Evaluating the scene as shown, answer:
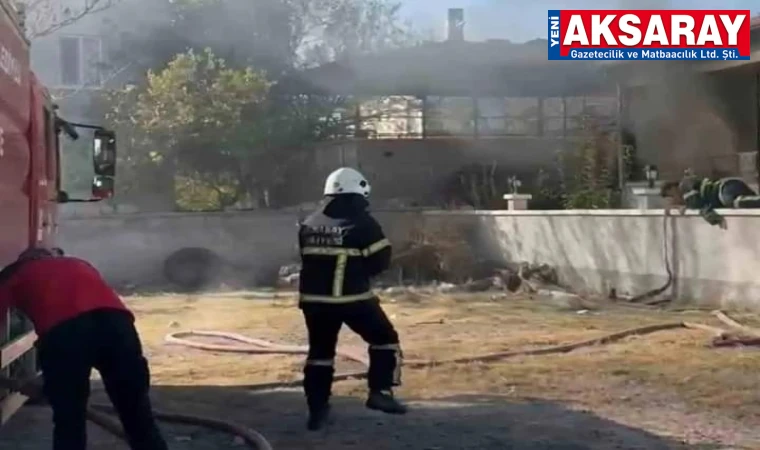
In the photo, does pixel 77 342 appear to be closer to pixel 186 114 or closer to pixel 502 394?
pixel 502 394

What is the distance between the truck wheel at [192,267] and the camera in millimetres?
20234

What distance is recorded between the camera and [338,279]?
6.98 meters

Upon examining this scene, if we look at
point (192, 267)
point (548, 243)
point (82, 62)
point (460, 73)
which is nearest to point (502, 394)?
point (548, 243)

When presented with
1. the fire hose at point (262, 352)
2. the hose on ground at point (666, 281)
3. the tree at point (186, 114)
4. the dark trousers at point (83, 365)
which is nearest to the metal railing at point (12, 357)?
the fire hose at point (262, 352)

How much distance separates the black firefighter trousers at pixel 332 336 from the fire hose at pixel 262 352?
0.47m

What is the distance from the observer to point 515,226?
1916 centimetres

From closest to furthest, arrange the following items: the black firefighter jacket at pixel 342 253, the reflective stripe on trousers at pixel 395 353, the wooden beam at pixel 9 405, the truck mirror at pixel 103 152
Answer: the wooden beam at pixel 9 405
the black firefighter jacket at pixel 342 253
the reflective stripe on trousers at pixel 395 353
the truck mirror at pixel 103 152

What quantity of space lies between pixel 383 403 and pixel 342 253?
100cm

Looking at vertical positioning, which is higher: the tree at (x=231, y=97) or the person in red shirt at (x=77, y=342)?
the tree at (x=231, y=97)

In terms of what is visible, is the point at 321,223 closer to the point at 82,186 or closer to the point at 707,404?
the point at 707,404

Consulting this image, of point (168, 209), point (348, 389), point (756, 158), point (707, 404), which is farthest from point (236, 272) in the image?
point (707, 404)

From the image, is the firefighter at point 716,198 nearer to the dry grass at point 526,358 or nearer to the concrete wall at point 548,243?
the concrete wall at point 548,243

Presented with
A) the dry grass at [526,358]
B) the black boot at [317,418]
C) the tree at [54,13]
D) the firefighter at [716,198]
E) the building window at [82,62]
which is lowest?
the dry grass at [526,358]

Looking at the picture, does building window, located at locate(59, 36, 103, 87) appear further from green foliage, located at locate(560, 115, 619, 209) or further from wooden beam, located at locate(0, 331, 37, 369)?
wooden beam, located at locate(0, 331, 37, 369)
